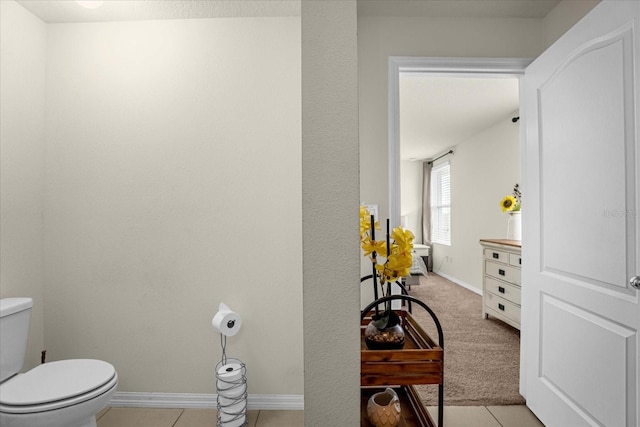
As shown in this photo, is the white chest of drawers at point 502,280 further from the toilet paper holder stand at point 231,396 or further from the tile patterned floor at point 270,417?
the toilet paper holder stand at point 231,396

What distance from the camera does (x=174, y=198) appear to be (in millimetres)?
2293

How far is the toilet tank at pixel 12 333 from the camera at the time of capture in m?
1.82

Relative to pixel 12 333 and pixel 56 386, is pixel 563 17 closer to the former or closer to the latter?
pixel 56 386

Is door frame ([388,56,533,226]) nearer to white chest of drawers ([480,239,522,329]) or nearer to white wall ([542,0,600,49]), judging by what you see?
white wall ([542,0,600,49])

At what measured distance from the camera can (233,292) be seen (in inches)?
89.9

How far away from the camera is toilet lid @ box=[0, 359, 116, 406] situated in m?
1.56

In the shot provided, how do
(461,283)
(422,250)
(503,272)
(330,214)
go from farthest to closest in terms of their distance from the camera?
(422,250), (461,283), (503,272), (330,214)

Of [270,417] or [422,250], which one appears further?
[422,250]

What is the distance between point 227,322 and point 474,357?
2102 millimetres

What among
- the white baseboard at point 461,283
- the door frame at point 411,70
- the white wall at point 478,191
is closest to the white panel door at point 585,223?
the door frame at point 411,70

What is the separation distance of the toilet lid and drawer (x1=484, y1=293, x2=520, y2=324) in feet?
11.0

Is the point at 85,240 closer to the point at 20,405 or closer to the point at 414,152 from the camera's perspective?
the point at 20,405

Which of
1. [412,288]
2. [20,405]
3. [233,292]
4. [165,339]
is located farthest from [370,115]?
[412,288]

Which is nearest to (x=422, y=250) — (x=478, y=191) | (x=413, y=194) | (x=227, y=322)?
(x=413, y=194)
